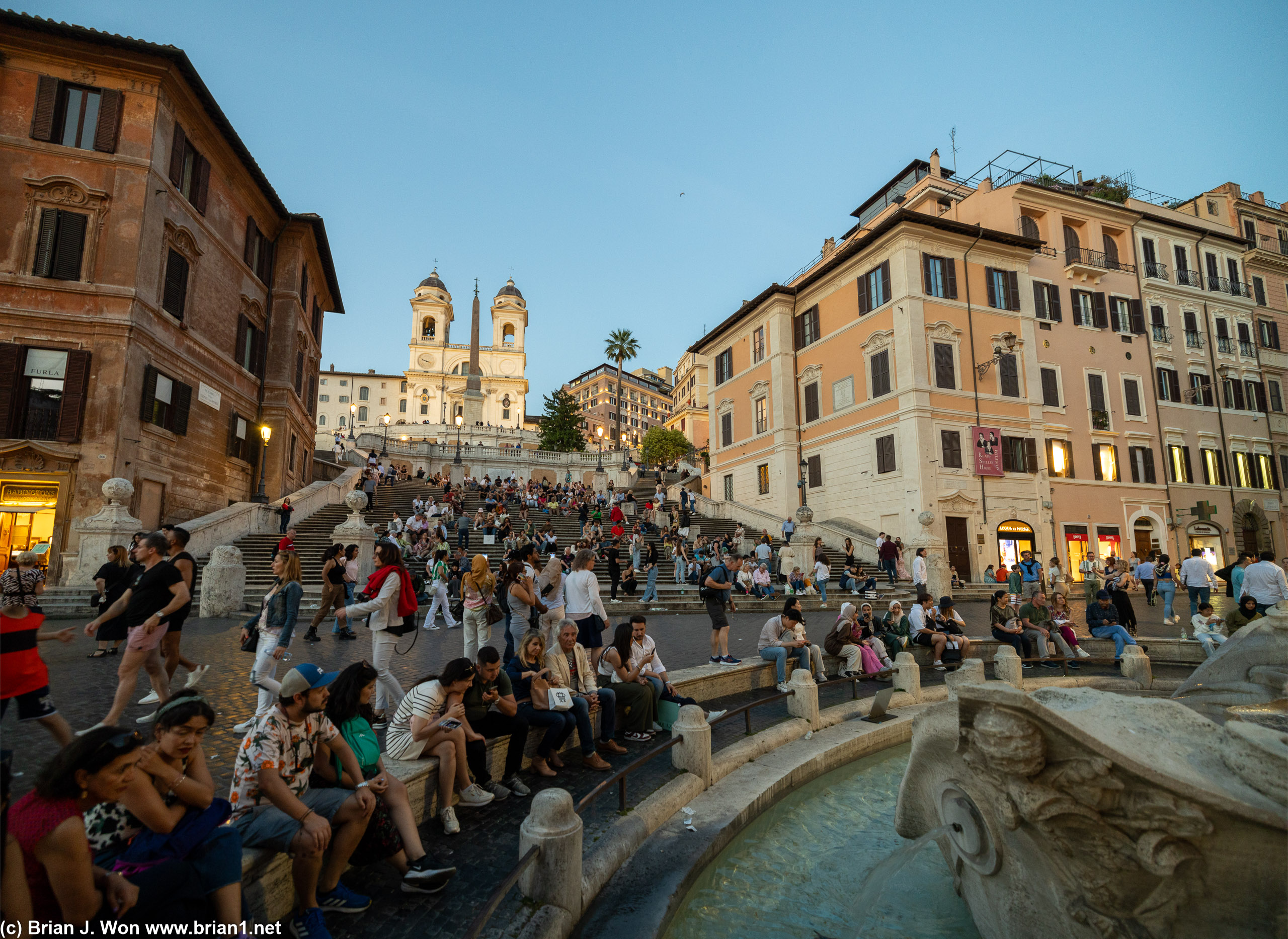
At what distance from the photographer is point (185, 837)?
260cm

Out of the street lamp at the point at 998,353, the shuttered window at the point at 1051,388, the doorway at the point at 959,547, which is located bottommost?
the doorway at the point at 959,547

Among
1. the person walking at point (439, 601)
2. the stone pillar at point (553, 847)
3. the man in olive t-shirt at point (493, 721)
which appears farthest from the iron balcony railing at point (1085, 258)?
the stone pillar at point (553, 847)

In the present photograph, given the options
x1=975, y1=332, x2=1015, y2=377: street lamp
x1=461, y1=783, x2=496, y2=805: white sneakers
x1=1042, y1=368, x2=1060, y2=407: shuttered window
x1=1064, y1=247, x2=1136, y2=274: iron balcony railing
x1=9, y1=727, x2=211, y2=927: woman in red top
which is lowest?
x1=461, y1=783, x2=496, y2=805: white sneakers

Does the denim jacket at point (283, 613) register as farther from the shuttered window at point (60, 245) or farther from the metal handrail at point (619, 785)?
the shuttered window at point (60, 245)

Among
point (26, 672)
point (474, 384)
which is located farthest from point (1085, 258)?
point (474, 384)

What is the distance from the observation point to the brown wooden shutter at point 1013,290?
86.3 feet

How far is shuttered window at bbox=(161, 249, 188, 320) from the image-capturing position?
17609 millimetres

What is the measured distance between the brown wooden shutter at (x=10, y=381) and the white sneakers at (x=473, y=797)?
18.2m

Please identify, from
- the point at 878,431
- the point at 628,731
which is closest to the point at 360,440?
the point at 878,431

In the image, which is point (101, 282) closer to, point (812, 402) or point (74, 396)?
point (74, 396)

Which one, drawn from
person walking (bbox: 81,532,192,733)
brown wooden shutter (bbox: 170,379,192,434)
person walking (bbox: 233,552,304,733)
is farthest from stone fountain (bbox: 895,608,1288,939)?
brown wooden shutter (bbox: 170,379,192,434)

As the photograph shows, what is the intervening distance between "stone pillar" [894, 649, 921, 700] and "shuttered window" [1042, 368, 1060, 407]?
2303 cm

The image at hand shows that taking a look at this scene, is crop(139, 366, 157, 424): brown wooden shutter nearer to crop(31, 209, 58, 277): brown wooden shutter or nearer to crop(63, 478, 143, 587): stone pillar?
crop(31, 209, 58, 277): brown wooden shutter

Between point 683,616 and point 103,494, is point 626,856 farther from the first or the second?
point 103,494
